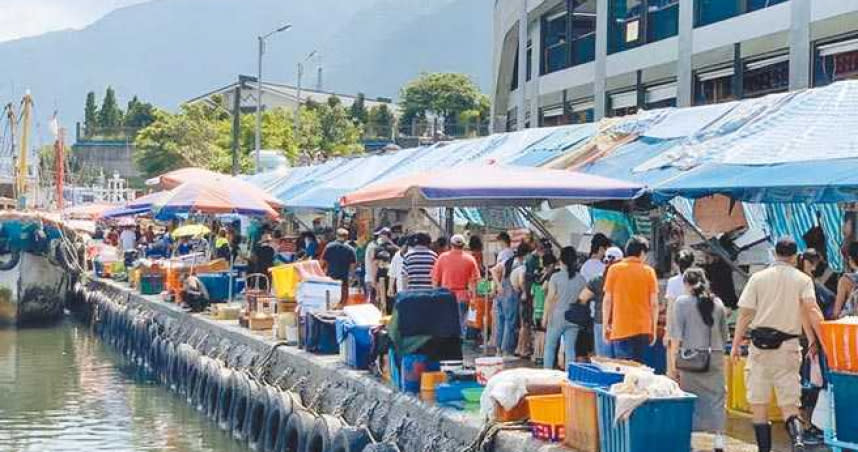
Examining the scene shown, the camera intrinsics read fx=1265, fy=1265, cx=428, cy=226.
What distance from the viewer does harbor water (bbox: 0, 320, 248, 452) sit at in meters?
18.4

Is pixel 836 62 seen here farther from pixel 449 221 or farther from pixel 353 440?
pixel 353 440

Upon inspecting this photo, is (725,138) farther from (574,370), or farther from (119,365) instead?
(119,365)

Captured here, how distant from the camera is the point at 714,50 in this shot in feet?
83.8

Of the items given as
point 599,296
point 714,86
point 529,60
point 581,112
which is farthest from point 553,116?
point 599,296

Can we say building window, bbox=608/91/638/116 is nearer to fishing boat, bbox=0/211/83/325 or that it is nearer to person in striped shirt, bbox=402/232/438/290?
person in striped shirt, bbox=402/232/438/290

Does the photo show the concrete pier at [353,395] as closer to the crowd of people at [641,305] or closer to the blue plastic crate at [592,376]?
the blue plastic crate at [592,376]

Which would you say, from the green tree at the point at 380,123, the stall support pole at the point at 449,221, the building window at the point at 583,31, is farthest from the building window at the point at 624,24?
the green tree at the point at 380,123

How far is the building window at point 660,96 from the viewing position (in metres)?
28.7

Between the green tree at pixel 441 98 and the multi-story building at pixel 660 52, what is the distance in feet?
171

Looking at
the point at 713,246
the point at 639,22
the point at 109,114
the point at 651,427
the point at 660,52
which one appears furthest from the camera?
the point at 109,114

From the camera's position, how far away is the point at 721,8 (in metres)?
25.7

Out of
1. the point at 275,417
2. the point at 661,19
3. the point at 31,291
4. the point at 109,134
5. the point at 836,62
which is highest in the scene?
the point at 109,134

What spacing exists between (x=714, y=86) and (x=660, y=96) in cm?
248

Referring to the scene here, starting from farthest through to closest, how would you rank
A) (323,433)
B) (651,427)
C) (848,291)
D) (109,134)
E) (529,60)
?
1. (109,134)
2. (529,60)
3. (323,433)
4. (848,291)
5. (651,427)
